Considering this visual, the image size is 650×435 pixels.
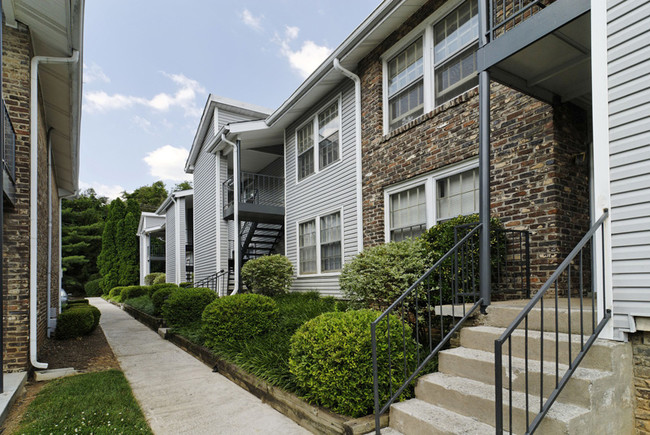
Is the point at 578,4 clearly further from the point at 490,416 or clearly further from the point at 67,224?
the point at 67,224

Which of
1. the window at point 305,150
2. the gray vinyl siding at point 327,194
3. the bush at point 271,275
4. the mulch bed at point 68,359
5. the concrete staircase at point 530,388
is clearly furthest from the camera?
the window at point 305,150

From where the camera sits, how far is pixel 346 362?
382 centimetres

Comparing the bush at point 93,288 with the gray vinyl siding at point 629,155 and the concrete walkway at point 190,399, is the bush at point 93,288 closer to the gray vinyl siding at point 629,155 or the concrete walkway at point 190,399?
the concrete walkway at point 190,399


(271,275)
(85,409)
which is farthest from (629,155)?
(271,275)

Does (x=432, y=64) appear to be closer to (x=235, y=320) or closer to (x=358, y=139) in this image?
(x=358, y=139)

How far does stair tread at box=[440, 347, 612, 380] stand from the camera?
2973mm

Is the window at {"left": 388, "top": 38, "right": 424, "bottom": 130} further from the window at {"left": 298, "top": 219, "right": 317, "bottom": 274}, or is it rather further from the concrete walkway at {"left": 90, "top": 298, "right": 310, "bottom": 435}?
the concrete walkway at {"left": 90, "top": 298, "right": 310, "bottom": 435}

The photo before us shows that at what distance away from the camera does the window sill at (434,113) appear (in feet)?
20.0

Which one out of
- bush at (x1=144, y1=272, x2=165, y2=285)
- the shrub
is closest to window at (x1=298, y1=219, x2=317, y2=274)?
the shrub

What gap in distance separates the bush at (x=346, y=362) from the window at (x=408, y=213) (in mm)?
3114

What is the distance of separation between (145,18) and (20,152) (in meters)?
17.1

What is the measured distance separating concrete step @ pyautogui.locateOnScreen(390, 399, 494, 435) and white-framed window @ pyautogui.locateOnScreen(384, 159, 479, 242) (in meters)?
3.23

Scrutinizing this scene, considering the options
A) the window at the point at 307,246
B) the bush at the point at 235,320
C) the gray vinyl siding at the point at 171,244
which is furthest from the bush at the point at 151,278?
the bush at the point at 235,320

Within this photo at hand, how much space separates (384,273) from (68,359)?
560 centimetres
